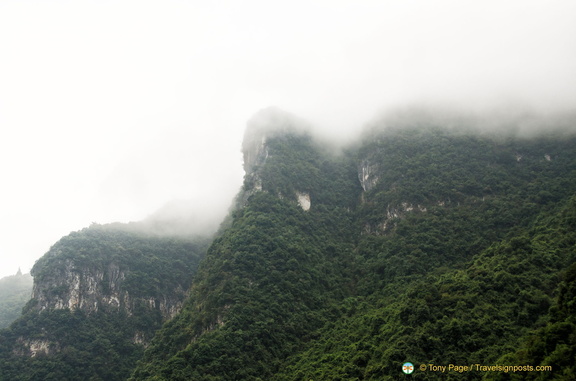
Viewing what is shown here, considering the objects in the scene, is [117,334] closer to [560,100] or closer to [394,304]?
[394,304]

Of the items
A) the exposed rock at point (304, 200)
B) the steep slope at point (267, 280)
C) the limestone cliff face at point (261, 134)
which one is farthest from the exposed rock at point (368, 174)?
the limestone cliff face at point (261, 134)

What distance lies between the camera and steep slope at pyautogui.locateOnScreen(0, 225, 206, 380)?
3054 inches

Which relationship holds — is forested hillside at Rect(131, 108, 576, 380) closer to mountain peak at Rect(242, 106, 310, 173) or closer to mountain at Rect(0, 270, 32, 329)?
mountain peak at Rect(242, 106, 310, 173)

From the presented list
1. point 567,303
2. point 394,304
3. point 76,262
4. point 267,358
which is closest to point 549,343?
point 567,303

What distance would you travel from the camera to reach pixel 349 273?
75375 millimetres

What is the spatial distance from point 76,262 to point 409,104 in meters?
90.1

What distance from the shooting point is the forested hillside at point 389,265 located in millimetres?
45438

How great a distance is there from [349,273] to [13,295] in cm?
10449

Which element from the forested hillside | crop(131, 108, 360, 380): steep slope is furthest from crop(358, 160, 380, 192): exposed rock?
crop(131, 108, 360, 380): steep slope

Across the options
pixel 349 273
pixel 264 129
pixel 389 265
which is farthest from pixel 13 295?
pixel 389 265

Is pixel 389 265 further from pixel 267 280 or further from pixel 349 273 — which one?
pixel 267 280

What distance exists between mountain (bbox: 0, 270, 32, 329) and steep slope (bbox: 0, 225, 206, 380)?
1943 centimetres

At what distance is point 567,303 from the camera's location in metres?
34.1

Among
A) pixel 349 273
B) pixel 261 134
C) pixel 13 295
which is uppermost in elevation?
pixel 261 134
